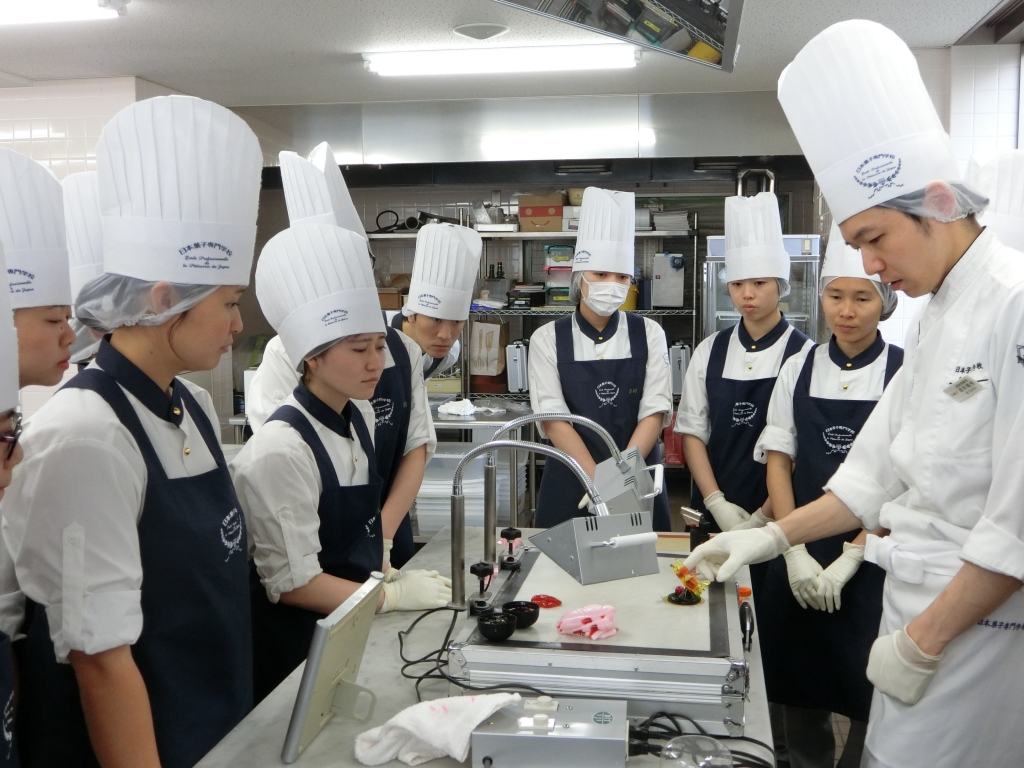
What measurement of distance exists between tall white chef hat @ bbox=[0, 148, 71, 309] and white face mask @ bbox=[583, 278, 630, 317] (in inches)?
75.9

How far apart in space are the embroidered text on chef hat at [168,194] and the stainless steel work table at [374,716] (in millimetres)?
750

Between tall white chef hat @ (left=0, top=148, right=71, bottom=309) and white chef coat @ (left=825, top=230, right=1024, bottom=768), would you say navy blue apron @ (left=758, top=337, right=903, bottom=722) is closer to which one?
white chef coat @ (left=825, top=230, right=1024, bottom=768)

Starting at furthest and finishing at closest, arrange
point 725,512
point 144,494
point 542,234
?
1. point 542,234
2. point 725,512
3. point 144,494

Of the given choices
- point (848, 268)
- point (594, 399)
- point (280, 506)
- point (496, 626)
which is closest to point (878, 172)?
point (496, 626)

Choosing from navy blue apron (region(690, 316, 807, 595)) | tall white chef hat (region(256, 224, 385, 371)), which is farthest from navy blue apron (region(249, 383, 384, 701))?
navy blue apron (region(690, 316, 807, 595))

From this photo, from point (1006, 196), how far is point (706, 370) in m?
1.15

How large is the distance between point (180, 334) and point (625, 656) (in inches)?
36.5

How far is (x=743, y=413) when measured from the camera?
3025 millimetres

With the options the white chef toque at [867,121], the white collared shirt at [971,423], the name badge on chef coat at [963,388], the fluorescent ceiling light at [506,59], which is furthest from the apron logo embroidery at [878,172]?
the fluorescent ceiling light at [506,59]

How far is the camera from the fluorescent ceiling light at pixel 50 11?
3725mm

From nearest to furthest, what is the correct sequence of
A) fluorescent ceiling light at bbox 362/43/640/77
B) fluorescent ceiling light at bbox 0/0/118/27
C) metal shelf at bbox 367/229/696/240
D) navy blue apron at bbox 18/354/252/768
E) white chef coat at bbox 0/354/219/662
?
white chef coat at bbox 0/354/219/662, navy blue apron at bbox 18/354/252/768, fluorescent ceiling light at bbox 0/0/118/27, fluorescent ceiling light at bbox 362/43/640/77, metal shelf at bbox 367/229/696/240

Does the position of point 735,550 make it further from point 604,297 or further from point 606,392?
point 604,297

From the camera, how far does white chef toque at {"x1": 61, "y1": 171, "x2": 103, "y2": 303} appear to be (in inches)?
89.0

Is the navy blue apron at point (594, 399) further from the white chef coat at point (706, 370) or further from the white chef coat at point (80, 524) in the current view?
the white chef coat at point (80, 524)
